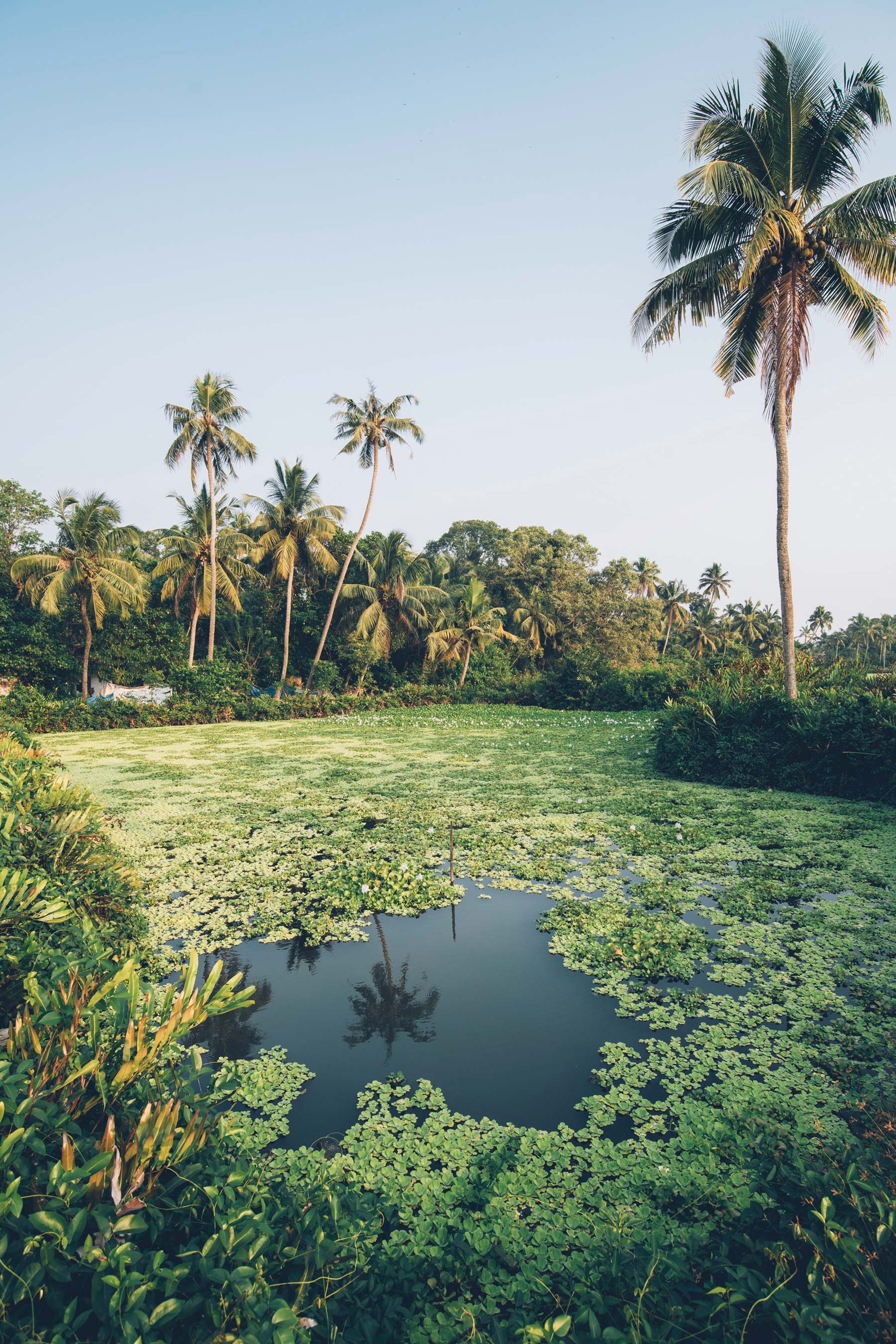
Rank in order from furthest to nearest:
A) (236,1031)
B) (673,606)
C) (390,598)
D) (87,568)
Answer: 1. (673,606)
2. (390,598)
3. (87,568)
4. (236,1031)

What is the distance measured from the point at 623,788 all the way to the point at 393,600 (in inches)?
771

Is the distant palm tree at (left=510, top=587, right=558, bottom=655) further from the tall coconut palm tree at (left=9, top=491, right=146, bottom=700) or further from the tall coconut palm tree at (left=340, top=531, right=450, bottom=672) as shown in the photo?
the tall coconut palm tree at (left=9, top=491, right=146, bottom=700)

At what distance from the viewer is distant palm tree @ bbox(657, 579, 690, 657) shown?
46.2 meters

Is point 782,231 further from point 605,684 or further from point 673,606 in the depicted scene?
point 673,606

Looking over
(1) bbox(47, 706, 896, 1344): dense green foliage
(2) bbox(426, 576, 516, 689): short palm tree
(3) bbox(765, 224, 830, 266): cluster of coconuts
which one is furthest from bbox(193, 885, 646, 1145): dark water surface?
(2) bbox(426, 576, 516, 689): short palm tree

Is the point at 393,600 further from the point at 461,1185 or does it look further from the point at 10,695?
the point at 461,1185

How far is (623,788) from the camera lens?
9891 mm

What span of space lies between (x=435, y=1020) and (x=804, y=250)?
42.5 feet

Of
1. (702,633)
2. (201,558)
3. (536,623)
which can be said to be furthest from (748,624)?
(201,558)

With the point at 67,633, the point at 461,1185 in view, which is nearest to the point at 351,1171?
the point at 461,1185

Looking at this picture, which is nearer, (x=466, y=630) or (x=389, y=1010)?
(x=389, y=1010)

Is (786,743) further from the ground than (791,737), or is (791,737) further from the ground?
(791,737)

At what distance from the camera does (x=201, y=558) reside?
24.2 m

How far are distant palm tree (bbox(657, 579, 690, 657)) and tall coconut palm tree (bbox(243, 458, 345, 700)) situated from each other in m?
27.8
